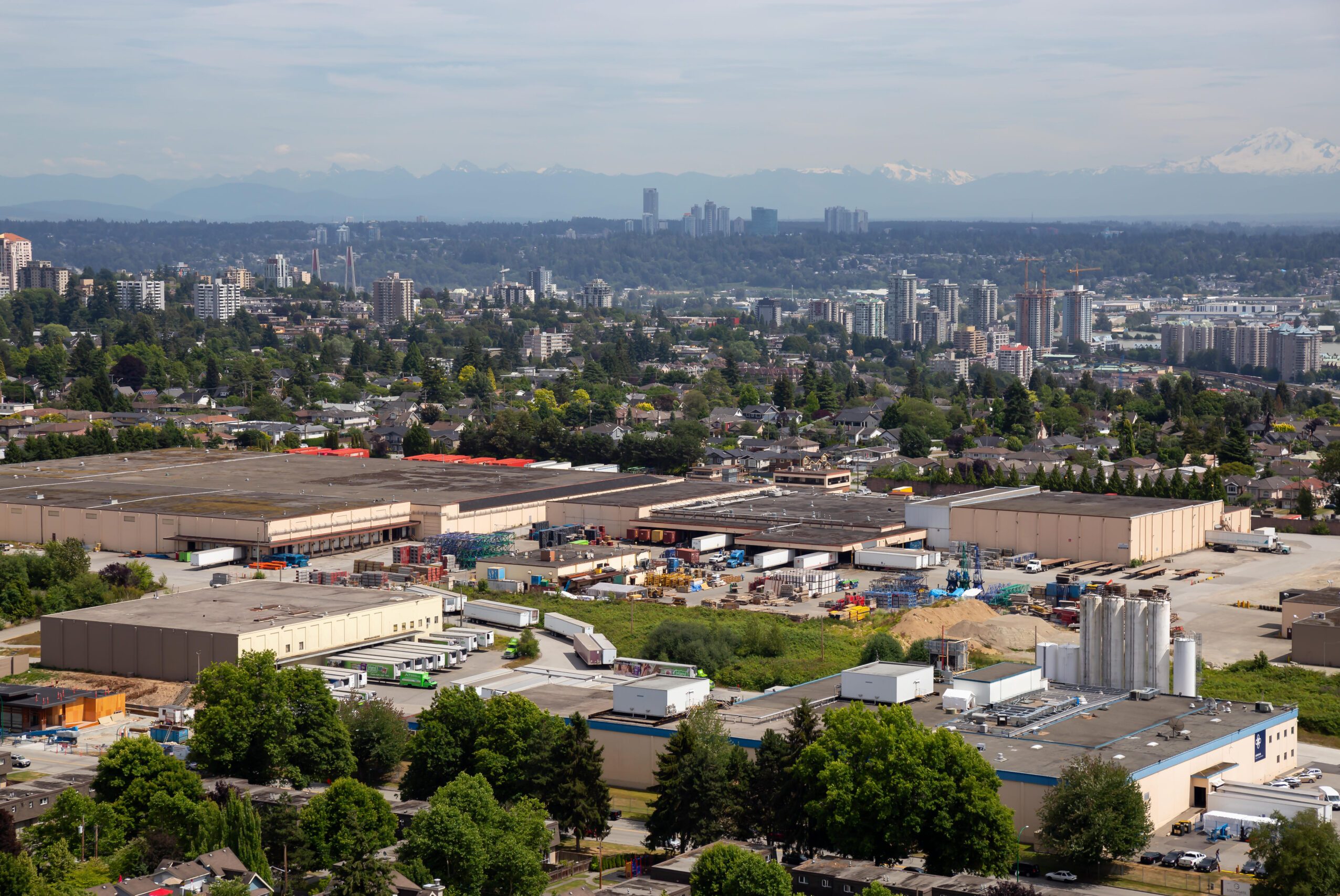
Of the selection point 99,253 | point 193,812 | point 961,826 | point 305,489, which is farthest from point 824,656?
point 99,253

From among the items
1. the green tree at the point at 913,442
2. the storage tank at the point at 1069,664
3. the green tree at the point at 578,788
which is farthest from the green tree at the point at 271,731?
the green tree at the point at 913,442

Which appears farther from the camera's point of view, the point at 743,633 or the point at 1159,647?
the point at 743,633

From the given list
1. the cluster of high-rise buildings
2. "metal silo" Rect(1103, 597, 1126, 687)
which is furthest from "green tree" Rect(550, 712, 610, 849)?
the cluster of high-rise buildings

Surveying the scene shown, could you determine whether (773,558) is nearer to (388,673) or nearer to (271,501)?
(271,501)

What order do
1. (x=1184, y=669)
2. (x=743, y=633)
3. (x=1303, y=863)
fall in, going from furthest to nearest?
(x=743, y=633)
(x=1184, y=669)
(x=1303, y=863)

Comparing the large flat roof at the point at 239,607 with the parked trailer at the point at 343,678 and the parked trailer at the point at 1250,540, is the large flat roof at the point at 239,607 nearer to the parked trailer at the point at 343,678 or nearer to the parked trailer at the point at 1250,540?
the parked trailer at the point at 343,678

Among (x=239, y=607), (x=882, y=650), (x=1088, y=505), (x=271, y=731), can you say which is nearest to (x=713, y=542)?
(x=1088, y=505)

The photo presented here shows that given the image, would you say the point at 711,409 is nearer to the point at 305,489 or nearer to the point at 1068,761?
the point at 305,489

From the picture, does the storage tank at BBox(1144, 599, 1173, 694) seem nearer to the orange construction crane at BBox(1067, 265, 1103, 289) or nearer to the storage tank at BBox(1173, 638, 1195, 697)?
the storage tank at BBox(1173, 638, 1195, 697)
